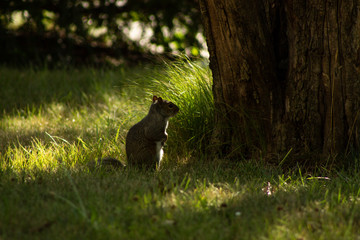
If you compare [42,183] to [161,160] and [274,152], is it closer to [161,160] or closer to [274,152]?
[161,160]

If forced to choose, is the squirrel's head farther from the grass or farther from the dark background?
the dark background

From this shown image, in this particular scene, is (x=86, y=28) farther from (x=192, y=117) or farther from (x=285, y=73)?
(x=285, y=73)

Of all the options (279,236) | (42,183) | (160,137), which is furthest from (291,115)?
(42,183)

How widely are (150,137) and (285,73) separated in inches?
53.6

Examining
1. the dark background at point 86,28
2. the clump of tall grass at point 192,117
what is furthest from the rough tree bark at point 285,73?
the dark background at point 86,28

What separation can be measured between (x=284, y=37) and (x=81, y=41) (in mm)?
5524

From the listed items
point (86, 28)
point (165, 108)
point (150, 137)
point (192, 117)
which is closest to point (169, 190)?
Answer: point (150, 137)

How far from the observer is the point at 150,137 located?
3.93m

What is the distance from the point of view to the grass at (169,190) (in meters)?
2.74

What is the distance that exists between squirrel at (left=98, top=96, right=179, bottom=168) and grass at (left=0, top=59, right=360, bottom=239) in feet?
0.47

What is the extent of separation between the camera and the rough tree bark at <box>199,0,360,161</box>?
12.6 ft

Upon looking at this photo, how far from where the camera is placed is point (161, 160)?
433 centimetres

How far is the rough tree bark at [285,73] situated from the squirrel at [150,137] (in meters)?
0.63

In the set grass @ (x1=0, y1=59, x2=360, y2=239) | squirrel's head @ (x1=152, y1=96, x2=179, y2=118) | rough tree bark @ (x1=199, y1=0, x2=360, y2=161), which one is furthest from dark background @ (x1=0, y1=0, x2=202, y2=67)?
squirrel's head @ (x1=152, y1=96, x2=179, y2=118)
